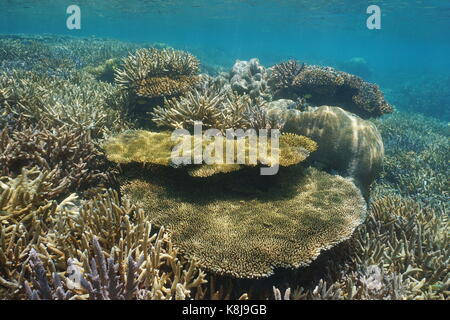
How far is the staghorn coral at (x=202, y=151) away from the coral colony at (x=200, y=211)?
0.07ft

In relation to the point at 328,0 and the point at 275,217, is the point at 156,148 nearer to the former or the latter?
the point at 275,217

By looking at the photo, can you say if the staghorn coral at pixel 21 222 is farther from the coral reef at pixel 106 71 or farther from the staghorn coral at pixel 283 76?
the coral reef at pixel 106 71

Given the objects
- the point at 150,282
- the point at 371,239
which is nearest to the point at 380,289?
the point at 371,239

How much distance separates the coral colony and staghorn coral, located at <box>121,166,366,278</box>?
16mm

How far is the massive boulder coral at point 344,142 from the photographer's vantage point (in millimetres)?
5418

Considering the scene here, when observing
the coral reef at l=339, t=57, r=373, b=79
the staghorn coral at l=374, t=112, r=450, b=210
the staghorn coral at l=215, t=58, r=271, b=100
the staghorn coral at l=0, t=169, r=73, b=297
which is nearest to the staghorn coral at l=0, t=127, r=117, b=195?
the staghorn coral at l=0, t=169, r=73, b=297

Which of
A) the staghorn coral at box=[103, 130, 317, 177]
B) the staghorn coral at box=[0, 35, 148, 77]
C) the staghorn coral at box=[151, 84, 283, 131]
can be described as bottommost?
the staghorn coral at box=[103, 130, 317, 177]

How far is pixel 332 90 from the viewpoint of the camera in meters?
8.79

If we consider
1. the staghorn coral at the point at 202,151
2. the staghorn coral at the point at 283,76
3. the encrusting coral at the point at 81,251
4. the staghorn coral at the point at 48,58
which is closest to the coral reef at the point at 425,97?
the staghorn coral at the point at 283,76

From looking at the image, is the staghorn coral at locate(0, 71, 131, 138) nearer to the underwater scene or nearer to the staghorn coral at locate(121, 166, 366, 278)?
the underwater scene

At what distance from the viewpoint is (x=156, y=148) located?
4309 millimetres

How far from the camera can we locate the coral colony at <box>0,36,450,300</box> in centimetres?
283
